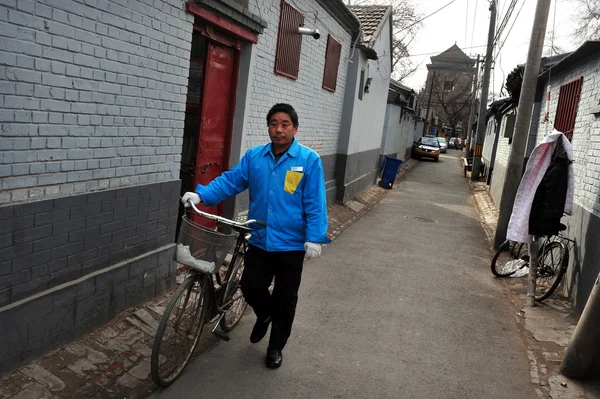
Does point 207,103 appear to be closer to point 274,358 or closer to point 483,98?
point 274,358

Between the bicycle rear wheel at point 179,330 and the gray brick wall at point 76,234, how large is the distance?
91 cm

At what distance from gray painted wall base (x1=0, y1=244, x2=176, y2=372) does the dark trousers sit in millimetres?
1159

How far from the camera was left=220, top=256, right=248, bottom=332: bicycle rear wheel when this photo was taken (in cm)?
400

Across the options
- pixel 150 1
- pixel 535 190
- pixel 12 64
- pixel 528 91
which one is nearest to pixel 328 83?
pixel 528 91

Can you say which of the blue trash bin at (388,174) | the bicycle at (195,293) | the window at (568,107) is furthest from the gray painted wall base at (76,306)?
the blue trash bin at (388,174)

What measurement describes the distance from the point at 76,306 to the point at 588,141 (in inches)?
242

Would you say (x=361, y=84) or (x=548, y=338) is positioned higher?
(x=361, y=84)

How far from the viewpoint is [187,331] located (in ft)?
12.1

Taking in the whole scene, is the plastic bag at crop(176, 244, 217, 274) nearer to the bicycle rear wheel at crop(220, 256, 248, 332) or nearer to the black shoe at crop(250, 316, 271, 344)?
the bicycle rear wheel at crop(220, 256, 248, 332)

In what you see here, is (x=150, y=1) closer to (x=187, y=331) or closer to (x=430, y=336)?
(x=187, y=331)

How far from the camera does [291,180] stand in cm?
369

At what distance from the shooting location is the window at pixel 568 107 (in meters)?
7.45

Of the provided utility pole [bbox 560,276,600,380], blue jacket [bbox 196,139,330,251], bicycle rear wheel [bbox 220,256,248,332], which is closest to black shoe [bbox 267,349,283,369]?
bicycle rear wheel [bbox 220,256,248,332]

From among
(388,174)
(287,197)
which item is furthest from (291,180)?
(388,174)
